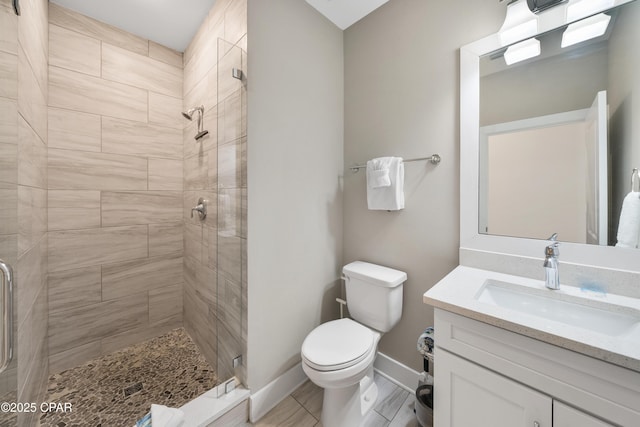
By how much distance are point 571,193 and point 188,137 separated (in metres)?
2.58

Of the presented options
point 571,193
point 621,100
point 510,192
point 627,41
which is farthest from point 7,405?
point 627,41

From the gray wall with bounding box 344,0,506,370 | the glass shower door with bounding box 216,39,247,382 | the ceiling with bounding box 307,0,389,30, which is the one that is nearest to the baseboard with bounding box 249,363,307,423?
the glass shower door with bounding box 216,39,247,382

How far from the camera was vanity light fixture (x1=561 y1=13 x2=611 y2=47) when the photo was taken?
3.21 ft

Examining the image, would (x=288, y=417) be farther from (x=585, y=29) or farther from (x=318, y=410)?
(x=585, y=29)

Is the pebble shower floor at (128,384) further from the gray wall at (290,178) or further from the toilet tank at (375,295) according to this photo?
the toilet tank at (375,295)

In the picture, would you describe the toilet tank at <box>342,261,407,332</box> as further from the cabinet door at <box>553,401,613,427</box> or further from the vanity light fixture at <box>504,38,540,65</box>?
the vanity light fixture at <box>504,38,540,65</box>

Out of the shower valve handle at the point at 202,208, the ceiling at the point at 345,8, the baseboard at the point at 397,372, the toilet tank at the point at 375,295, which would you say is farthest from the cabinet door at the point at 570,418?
the ceiling at the point at 345,8

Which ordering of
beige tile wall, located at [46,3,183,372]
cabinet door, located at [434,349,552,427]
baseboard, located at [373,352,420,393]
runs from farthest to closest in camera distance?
beige tile wall, located at [46,3,183,372], baseboard, located at [373,352,420,393], cabinet door, located at [434,349,552,427]

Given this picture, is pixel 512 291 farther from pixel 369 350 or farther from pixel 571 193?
pixel 369 350

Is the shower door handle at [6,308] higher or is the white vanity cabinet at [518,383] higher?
the shower door handle at [6,308]

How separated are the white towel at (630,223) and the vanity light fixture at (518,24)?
843mm

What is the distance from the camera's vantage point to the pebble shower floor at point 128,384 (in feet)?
4.35

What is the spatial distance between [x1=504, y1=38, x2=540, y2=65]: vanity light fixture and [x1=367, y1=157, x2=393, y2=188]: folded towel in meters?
0.74

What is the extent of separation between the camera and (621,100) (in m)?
0.94
